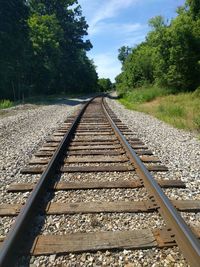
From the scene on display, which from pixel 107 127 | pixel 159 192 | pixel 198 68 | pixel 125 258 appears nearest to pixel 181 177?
pixel 159 192

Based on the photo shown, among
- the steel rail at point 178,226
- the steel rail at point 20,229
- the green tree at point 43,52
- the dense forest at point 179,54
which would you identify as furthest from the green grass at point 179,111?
the green tree at point 43,52

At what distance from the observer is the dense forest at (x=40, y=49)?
2864cm

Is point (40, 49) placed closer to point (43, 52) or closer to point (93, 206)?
point (43, 52)

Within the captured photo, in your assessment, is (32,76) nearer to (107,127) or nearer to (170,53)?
(170,53)

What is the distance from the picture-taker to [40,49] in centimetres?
3838

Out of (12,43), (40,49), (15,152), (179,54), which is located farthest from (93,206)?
(40,49)

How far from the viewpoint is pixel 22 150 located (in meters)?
6.80

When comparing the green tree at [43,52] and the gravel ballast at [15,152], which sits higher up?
the green tree at [43,52]

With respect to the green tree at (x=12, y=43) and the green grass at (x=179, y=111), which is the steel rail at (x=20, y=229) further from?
the green tree at (x=12, y=43)

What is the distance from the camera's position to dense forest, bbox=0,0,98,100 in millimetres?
28641

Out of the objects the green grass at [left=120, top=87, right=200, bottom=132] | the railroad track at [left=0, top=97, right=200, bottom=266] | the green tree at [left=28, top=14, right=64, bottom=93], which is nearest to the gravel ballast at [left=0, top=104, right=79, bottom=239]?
the railroad track at [left=0, top=97, right=200, bottom=266]

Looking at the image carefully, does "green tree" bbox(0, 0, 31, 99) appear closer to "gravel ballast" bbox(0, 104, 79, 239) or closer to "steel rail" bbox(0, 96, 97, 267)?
"gravel ballast" bbox(0, 104, 79, 239)

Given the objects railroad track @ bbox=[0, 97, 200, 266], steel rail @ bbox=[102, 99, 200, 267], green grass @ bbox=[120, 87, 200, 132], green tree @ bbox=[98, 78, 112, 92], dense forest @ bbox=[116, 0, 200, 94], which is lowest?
green tree @ bbox=[98, 78, 112, 92]

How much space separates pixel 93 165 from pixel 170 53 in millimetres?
20025
